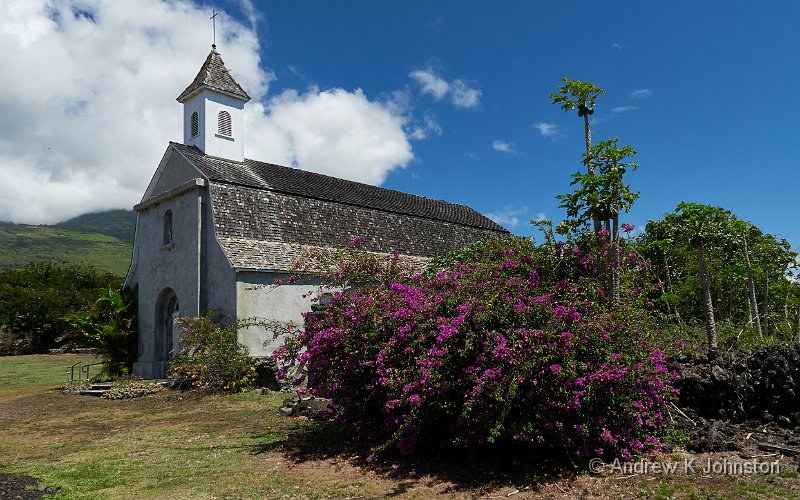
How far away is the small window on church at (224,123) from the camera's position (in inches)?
920

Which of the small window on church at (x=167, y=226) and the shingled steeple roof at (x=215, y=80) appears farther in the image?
the shingled steeple roof at (x=215, y=80)

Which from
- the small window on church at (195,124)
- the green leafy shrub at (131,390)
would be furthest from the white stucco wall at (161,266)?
the small window on church at (195,124)

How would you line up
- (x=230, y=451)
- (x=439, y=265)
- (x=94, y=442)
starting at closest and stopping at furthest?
(x=230, y=451), (x=94, y=442), (x=439, y=265)

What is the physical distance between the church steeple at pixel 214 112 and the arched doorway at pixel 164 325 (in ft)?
19.7

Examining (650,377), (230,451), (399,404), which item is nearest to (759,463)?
(650,377)

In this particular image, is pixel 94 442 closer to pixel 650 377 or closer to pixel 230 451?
pixel 230 451

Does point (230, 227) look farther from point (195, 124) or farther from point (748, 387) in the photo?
point (748, 387)

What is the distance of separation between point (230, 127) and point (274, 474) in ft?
60.9

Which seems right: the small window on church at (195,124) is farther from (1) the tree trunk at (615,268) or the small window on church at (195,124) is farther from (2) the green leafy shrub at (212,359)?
(1) the tree trunk at (615,268)

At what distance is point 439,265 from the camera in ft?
57.7

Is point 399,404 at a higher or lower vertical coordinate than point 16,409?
higher

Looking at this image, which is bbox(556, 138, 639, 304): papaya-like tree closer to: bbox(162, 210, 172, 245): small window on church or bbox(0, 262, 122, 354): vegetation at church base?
bbox(162, 210, 172, 245): small window on church

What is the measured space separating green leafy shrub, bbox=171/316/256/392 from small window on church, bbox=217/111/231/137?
8.86 metres

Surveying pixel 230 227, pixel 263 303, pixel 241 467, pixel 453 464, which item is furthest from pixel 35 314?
pixel 453 464
